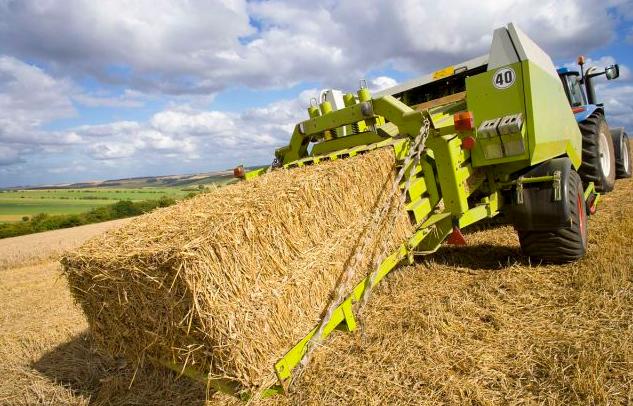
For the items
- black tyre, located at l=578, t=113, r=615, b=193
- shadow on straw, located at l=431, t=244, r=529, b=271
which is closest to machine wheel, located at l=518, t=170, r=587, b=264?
shadow on straw, located at l=431, t=244, r=529, b=271

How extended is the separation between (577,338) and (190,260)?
2.65 metres

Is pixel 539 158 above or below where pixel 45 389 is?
above

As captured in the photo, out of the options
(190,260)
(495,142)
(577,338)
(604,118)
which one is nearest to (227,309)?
(190,260)

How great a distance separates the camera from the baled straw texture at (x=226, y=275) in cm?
219

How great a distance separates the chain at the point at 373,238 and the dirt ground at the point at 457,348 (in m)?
0.37

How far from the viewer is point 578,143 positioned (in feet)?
18.1

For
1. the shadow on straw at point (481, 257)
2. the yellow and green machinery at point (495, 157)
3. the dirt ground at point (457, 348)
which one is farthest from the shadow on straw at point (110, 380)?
the shadow on straw at point (481, 257)

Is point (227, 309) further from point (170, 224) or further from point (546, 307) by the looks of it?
point (546, 307)

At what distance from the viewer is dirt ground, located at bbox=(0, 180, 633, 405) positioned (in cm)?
259

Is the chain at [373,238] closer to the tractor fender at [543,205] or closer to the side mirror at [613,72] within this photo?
the tractor fender at [543,205]

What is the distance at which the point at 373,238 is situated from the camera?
330cm

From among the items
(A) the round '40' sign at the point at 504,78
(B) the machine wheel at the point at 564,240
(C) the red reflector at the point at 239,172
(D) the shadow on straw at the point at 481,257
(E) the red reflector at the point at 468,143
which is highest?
(A) the round '40' sign at the point at 504,78

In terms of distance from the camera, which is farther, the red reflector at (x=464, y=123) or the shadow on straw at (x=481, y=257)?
the shadow on straw at (x=481, y=257)

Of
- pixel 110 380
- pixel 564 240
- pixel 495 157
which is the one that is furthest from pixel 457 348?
pixel 110 380
